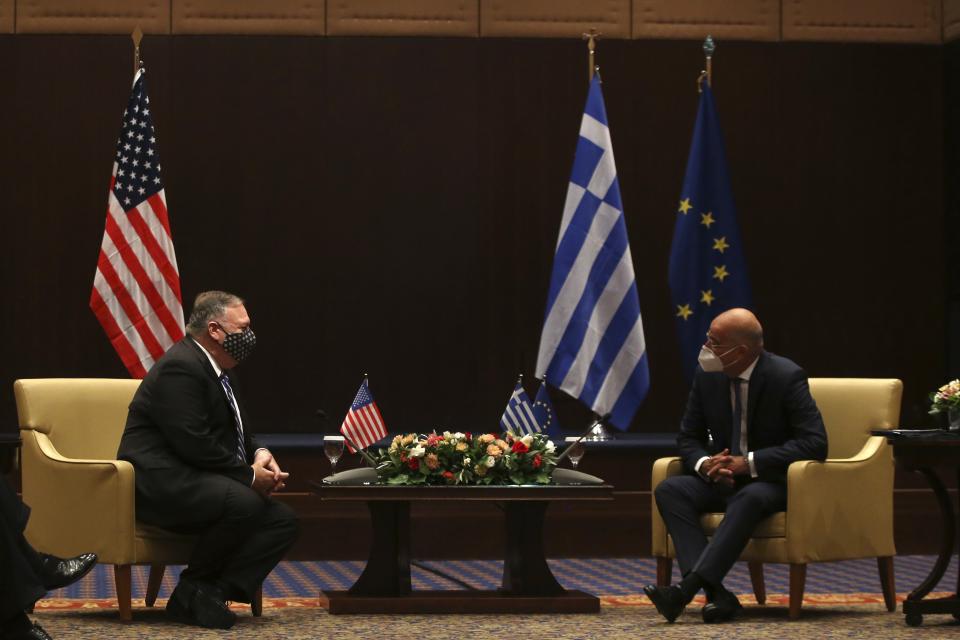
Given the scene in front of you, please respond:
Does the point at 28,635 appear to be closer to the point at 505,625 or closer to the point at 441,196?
the point at 505,625

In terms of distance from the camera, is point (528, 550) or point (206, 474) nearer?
point (206, 474)

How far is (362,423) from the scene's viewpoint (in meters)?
6.42

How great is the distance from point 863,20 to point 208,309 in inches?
240

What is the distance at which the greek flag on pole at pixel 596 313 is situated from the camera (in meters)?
8.59

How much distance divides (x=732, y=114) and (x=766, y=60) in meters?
0.43

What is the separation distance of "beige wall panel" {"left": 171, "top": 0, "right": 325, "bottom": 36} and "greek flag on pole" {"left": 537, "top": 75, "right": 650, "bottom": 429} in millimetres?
2342

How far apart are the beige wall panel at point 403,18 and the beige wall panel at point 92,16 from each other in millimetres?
1100

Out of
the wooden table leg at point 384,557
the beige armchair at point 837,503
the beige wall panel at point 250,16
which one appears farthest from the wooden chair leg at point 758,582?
the beige wall panel at point 250,16

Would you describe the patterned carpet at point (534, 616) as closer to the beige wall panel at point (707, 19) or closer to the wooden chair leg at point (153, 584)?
the wooden chair leg at point (153, 584)

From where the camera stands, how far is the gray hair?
570cm

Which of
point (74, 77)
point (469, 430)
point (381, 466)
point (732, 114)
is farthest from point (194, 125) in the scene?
point (381, 466)

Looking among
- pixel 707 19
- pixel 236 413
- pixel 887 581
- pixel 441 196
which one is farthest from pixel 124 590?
pixel 707 19

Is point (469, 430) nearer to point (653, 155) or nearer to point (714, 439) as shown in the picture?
point (653, 155)

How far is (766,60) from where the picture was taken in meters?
10.2
